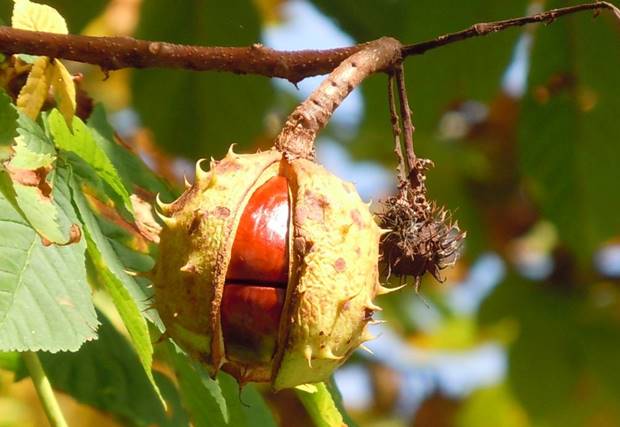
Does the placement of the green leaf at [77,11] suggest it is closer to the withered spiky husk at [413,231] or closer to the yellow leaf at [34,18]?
the yellow leaf at [34,18]

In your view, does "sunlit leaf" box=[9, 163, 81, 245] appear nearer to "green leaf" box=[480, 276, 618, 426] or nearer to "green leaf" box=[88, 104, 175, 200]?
"green leaf" box=[88, 104, 175, 200]

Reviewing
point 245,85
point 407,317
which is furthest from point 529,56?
point 407,317

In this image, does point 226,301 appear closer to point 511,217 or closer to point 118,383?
point 118,383

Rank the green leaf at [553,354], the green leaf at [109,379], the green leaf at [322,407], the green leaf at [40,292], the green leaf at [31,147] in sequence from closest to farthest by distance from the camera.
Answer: the green leaf at [40,292] < the green leaf at [31,147] < the green leaf at [322,407] < the green leaf at [109,379] < the green leaf at [553,354]

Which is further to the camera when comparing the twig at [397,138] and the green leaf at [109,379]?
the green leaf at [109,379]

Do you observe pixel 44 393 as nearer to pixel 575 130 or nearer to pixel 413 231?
pixel 413 231

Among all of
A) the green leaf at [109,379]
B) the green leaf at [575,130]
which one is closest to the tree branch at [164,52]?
the green leaf at [109,379]

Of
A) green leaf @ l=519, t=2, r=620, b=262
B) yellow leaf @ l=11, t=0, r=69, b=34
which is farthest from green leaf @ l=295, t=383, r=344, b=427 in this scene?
green leaf @ l=519, t=2, r=620, b=262
